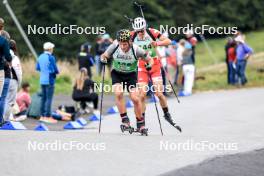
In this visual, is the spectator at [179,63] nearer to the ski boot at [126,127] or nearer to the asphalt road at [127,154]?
the asphalt road at [127,154]

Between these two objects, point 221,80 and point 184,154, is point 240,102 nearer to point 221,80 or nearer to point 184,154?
point 221,80

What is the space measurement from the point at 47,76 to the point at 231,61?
11255mm

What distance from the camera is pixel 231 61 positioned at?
99.0 feet

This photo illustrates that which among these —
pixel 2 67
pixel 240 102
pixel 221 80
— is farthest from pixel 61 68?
pixel 2 67

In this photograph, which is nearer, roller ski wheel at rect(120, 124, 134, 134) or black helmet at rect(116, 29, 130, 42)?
black helmet at rect(116, 29, 130, 42)

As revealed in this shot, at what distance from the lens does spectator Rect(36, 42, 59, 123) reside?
2041cm

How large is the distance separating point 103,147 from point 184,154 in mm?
1246

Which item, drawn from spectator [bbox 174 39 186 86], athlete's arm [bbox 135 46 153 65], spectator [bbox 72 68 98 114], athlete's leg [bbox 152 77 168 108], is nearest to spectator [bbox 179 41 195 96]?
spectator [bbox 174 39 186 86]

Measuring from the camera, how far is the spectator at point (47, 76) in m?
20.4

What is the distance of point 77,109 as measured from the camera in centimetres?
2278

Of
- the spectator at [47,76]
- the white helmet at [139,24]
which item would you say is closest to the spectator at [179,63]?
→ the spectator at [47,76]

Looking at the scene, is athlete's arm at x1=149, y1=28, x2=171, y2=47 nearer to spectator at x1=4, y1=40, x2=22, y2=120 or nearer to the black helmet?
the black helmet

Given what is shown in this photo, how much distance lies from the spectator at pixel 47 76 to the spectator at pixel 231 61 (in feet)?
35.8

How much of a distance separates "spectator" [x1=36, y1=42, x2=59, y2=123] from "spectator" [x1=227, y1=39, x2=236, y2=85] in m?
10.9
